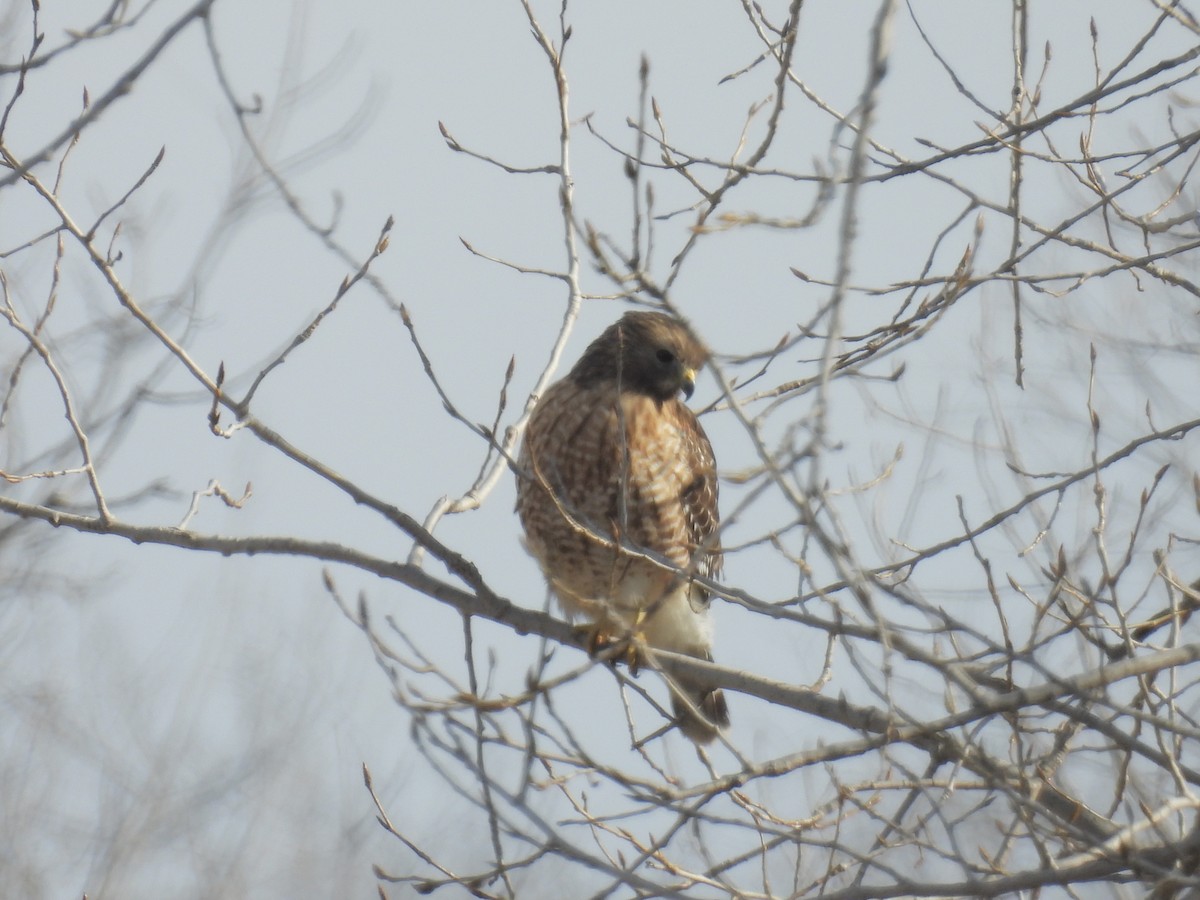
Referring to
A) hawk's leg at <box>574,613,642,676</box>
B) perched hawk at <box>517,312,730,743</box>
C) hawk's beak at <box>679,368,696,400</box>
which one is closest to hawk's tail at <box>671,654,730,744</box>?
perched hawk at <box>517,312,730,743</box>

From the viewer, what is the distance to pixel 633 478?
5676 millimetres

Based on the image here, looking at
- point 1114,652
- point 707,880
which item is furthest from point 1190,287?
point 707,880

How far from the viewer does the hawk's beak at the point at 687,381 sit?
5.86m

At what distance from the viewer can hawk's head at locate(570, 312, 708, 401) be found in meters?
5.90

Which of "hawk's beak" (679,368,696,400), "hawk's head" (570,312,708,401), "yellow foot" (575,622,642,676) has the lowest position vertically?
"yellow foot" (575,622,642,676)

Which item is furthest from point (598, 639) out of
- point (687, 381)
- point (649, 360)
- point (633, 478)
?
point (649, 360)

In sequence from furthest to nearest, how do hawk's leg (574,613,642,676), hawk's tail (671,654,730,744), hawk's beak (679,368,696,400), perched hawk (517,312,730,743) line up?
hawk's beak (679,368,696,400)
perched hawk (517,312,730,743)
hawk's tail (671,654,730,744)
hawk's leg (574,613,642,676)

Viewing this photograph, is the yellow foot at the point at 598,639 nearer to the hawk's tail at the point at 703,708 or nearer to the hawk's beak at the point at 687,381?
the hawk's tail at the point at 703,708

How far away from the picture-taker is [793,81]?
464 cm

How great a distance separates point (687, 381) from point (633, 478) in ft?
1.51

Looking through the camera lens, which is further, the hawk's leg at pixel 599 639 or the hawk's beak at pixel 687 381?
the hawk's beak at pixel 687 381

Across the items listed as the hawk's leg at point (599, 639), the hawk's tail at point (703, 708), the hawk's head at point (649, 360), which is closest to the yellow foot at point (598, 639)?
the hawk's leg at point (599, 639)

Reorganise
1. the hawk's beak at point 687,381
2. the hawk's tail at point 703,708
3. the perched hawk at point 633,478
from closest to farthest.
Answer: the hawk's tail at point 703,708, the perched hawk at point 633,478, the hawk's beak at point 687,381

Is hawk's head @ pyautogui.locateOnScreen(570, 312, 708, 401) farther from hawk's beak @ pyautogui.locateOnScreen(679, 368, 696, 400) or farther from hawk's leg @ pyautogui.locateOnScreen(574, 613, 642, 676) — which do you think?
hawk's leg @ pyautogui.locateOnScreen(574, 613, 642, 676)
